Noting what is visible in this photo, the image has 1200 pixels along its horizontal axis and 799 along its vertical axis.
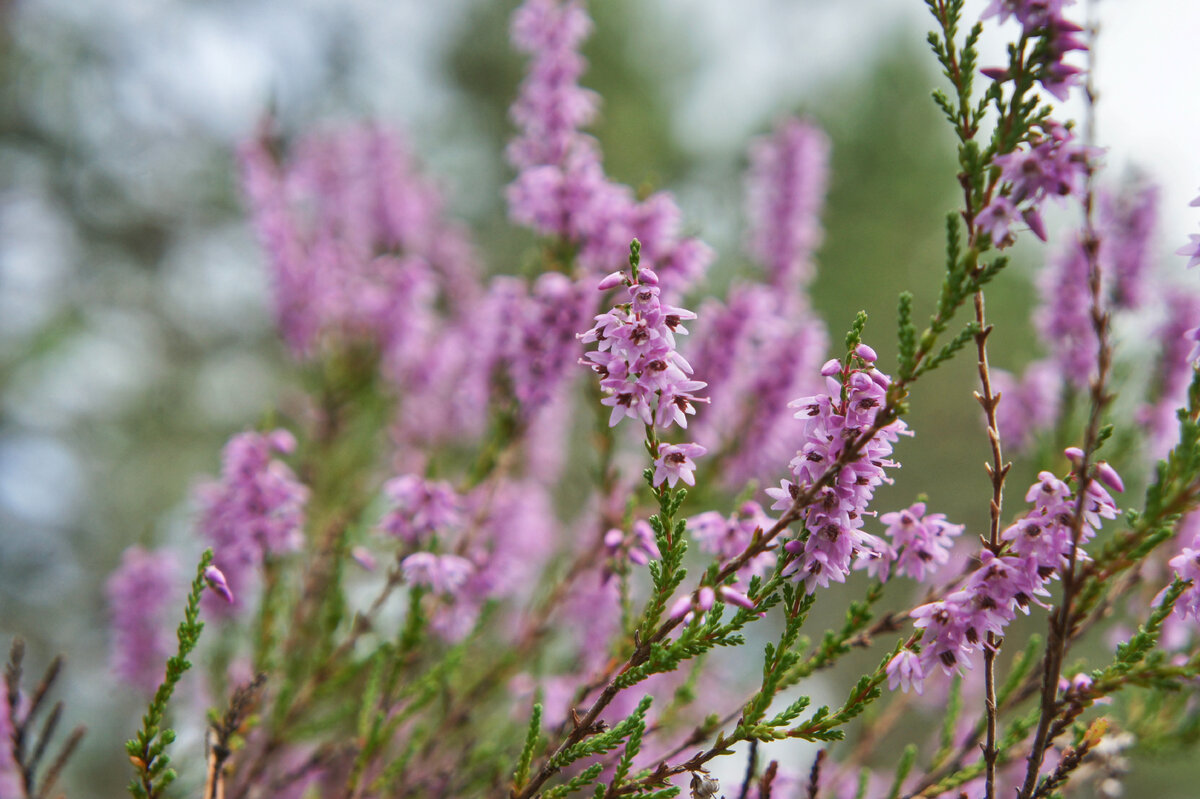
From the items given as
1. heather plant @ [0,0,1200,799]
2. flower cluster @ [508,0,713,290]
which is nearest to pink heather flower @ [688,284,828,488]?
heather plant @ [0,0,1200,799]

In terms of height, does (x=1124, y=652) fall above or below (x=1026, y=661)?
below

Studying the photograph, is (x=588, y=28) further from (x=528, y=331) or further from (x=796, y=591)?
(x=796, y=591)

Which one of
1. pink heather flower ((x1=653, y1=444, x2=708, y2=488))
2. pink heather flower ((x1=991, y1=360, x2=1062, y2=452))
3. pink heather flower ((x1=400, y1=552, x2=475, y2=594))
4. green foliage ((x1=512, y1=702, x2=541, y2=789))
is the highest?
pink heather flower ((x1=991, y1=360, x2=1062, y2=452))

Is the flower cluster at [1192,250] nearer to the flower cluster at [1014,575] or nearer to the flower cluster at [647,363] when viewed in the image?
the flower cluster at [1014,575]

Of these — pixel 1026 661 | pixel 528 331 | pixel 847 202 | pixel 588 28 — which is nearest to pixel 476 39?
pixel 847 202

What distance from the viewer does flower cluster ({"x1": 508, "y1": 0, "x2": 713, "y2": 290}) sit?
2605mm

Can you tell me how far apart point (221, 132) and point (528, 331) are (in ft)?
26.1

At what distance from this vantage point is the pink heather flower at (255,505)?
7.55 ft

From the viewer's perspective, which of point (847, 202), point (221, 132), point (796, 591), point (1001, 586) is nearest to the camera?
point (1001, 586)

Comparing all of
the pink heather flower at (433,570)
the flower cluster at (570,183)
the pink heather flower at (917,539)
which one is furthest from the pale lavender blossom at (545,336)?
the pink heather flower at (917,539)

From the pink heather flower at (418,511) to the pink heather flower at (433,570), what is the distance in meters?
0.08

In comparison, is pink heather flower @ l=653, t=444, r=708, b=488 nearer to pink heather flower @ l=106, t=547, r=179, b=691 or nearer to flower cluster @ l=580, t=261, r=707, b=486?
flower cluster @ l=580, t=261, r=707, b=486

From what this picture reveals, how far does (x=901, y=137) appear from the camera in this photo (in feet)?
41.1

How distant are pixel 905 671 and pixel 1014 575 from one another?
243 millimetres
